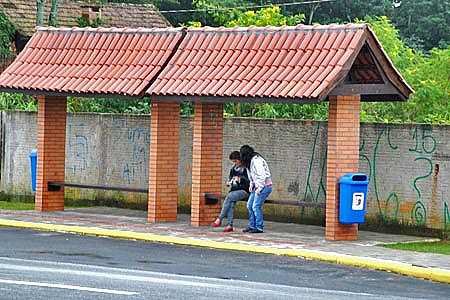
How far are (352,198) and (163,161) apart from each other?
14.0 feet

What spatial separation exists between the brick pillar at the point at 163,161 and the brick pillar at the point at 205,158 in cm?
68

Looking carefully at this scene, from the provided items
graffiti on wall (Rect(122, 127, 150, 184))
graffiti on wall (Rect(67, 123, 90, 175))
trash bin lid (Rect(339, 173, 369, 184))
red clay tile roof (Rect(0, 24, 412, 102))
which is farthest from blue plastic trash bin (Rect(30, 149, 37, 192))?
trash bin lid (Rect(339, 173, 369, 184))

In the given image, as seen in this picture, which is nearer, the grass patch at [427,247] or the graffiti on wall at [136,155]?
the grass patch at [427,247]

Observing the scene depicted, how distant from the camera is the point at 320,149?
23.5 meters

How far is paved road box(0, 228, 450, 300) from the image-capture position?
46.4 feet

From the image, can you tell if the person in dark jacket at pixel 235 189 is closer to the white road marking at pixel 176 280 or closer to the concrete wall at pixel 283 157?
the concrete wall at pixel 283 157

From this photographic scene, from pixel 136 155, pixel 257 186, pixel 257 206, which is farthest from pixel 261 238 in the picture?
pixel 136 155

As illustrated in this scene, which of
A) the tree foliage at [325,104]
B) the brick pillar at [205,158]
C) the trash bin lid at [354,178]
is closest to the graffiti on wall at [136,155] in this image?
the brick pillar at [205,158]

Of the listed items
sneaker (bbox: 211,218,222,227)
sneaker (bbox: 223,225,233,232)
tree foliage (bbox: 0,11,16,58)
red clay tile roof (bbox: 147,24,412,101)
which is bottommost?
sneaker (bbox: 223,225,233,232)

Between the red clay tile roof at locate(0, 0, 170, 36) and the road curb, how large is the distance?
25.5 metres

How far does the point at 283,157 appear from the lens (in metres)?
24.2

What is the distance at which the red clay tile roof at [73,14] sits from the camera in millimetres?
48438

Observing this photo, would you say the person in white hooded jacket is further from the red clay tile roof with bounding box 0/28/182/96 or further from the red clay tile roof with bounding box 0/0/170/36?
the red clay tile roof with bounding box 0/0/170/36

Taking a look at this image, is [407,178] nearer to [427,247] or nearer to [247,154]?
[427,247]
